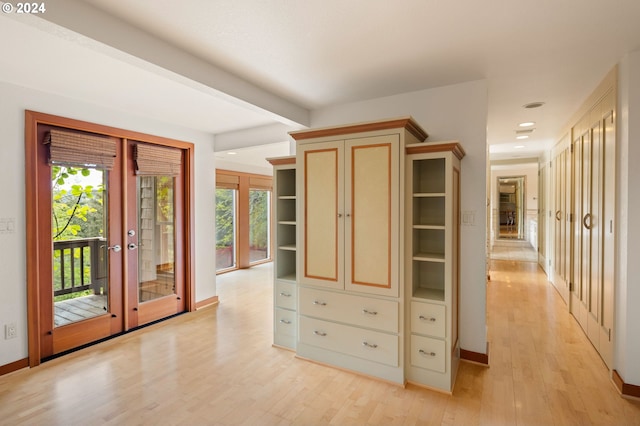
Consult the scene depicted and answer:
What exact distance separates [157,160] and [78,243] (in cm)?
123

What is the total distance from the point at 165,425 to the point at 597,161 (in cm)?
406

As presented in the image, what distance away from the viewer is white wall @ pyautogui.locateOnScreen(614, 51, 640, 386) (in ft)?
7.49

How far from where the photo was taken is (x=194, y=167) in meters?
4.32

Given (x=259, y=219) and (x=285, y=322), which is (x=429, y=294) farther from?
(x=259, y=219)

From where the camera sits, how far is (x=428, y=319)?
8.25 ft

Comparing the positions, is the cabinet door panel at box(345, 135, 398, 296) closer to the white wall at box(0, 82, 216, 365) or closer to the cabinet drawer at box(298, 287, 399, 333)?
the cabinet drawer at box(298, 287, 399, 333)

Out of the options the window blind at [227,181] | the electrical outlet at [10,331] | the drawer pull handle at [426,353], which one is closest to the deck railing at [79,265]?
the electrical outlet at [10,331]

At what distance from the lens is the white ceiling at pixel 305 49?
5.78 ft

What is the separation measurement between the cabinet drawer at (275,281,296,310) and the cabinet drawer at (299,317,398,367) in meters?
0.24

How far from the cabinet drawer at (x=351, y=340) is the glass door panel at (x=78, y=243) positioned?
2.22 meters

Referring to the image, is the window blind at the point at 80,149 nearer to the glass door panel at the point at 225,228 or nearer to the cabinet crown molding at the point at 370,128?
the cabinet crown molding at the point at 370,128

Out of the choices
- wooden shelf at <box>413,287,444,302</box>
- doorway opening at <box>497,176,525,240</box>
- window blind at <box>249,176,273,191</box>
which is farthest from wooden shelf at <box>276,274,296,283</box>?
doorway opening at <box>497,176,525,240</box>
